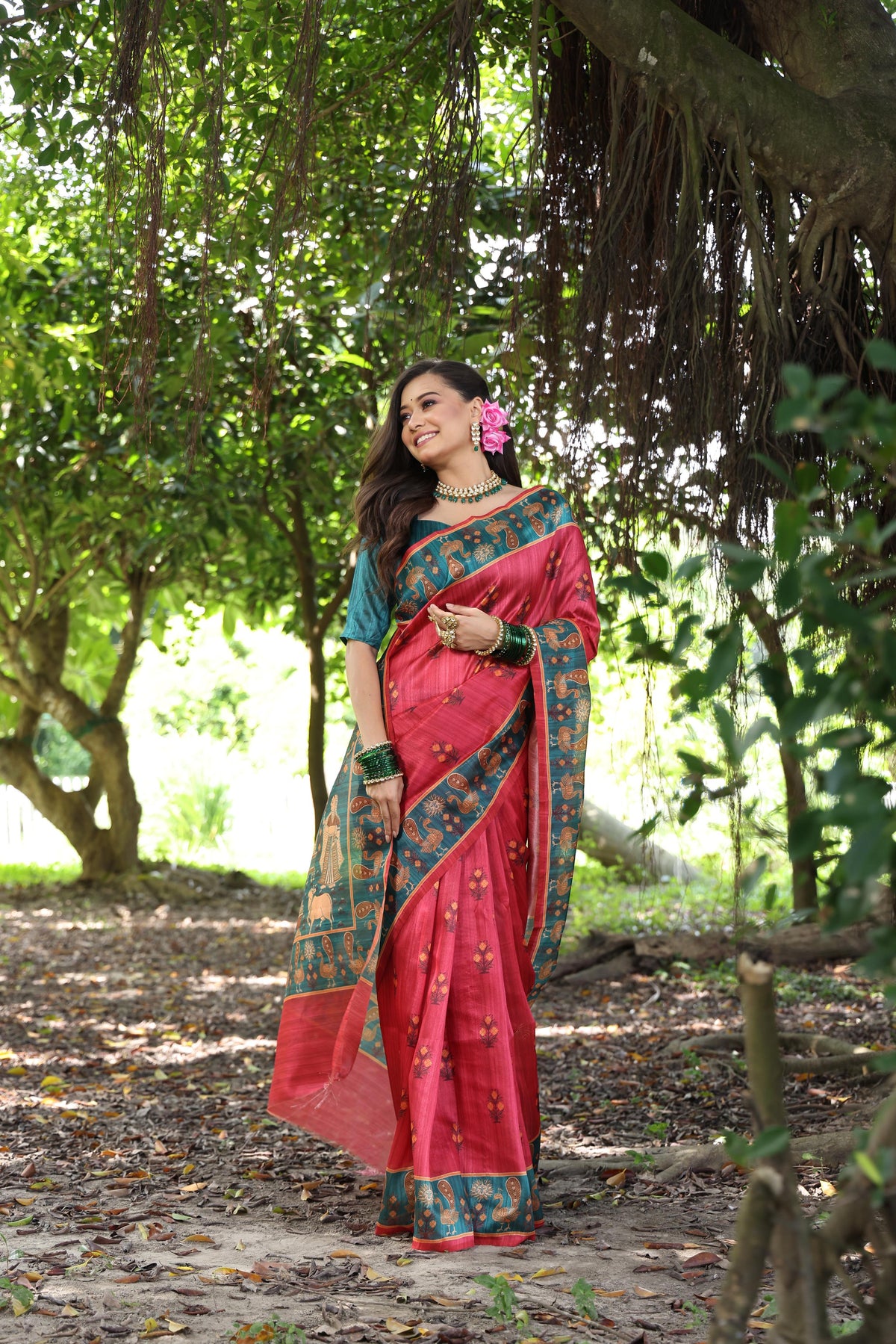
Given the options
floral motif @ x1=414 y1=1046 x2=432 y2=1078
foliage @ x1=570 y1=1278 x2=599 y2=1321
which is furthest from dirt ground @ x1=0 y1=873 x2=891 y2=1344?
floral motif @ x1=414 y1=1046 x2=432 y2=1078

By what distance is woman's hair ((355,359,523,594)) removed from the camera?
302 cm

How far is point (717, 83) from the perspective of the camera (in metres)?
3.00

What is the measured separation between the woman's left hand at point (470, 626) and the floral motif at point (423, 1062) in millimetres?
916

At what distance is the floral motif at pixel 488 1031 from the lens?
9.17 feet

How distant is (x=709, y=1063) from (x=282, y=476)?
173 inches

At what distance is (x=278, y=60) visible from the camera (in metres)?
3.57

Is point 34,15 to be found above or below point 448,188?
above

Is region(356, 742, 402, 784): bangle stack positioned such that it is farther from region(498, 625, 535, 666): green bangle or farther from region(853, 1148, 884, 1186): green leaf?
region(853, 1148, 884, 1186): green leaf

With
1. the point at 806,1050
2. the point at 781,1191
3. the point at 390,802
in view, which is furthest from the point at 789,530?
the point at 806,1050

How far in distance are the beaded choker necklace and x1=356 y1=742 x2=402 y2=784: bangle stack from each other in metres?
0.62

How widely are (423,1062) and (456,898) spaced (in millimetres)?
367

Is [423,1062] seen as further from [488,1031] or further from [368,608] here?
[368,608]

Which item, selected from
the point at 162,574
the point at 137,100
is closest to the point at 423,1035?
the point at 137,100

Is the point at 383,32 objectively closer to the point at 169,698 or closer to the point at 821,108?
the point at 821,108
